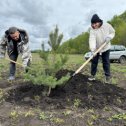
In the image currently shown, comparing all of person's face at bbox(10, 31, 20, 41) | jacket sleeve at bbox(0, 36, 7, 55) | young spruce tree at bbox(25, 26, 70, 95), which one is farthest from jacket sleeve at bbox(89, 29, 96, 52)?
young spruce tree at bbox(25, 26, 70, 95)

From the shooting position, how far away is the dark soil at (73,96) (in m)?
8.04

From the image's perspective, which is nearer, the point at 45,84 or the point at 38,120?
the point at 38,120

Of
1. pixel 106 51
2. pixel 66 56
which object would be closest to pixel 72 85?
pixel 66 56

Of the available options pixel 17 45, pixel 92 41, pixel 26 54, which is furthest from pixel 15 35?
pixel 92 41

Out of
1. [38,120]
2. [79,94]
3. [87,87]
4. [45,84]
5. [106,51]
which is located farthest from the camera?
[106,51]

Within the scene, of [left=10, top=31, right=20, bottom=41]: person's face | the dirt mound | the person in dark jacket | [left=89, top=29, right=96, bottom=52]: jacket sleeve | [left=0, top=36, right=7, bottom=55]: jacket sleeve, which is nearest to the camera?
the dirt mound

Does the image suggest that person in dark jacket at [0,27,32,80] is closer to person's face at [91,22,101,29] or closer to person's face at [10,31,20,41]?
person's face at [10,31,20,41]

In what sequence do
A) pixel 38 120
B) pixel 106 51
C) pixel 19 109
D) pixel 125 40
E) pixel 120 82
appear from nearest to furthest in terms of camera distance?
pixel 38 120
pixel 19 109
pixel 106 51
pixel 120 82
pixel 125 40

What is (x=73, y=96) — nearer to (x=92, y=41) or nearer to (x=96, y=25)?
(x=92, y=41)

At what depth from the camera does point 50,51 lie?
27.5 ft

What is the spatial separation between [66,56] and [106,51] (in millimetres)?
3249

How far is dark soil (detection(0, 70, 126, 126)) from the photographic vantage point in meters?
8.04

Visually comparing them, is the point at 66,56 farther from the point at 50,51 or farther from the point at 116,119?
the point at 116,119

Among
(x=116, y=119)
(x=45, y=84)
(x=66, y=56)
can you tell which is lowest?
(x=116, y=119)
